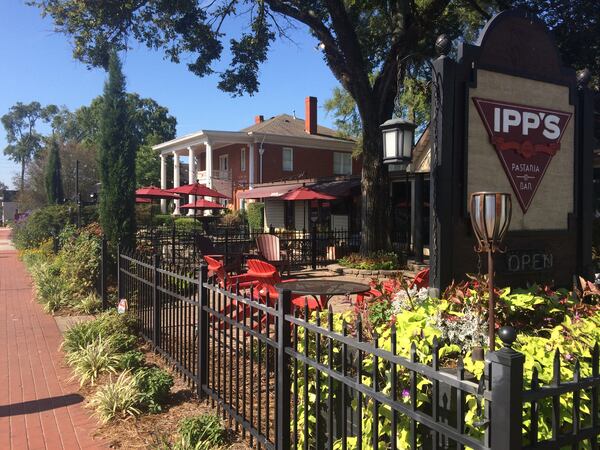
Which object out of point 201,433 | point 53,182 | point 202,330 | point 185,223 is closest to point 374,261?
point 202,330

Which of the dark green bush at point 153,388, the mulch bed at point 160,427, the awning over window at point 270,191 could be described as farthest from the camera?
the awning over window at point 270,191

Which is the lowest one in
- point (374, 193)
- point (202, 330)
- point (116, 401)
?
point (116, 401)

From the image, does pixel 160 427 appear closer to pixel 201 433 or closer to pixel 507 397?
pixel 201 433

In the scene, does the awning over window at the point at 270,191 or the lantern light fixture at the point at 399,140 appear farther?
the awning over window at the point at 270,191

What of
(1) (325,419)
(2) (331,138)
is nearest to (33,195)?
(2) (331,138)

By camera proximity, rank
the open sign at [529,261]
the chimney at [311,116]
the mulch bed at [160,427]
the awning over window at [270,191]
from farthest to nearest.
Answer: the chimney at [311,116]
the awning over window at [270,191]
the open sign at [529,261]
the mulch bed at [160,427]

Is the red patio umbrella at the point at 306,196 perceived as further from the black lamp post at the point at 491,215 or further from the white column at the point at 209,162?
the black lamp post at the point at 491,215

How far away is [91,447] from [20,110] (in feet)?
342

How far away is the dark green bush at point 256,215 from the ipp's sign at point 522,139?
75.6 ft

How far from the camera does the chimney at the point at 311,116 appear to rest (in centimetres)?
3288

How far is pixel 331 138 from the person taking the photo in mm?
33156

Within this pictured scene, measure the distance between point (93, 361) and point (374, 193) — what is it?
10.1m

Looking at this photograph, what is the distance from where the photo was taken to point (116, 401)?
4.21 metres

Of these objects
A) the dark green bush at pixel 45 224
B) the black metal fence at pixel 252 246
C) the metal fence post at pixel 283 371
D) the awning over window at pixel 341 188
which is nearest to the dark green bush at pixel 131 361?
the metal fence post at pixel 283 371
